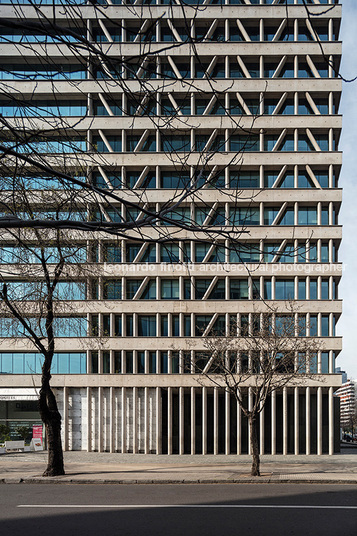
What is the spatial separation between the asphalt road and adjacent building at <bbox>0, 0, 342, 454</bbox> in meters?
18.1

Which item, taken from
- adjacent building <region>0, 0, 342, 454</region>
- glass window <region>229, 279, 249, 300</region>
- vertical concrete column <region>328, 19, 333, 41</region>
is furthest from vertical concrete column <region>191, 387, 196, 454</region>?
vertical concrete column <region>328, 19, 333, 41</region>

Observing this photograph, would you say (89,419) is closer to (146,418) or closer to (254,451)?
(146,418)

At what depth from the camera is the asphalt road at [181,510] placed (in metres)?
10.7

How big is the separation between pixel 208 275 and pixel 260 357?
13635 mm

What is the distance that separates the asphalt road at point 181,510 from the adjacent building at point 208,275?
1806cm

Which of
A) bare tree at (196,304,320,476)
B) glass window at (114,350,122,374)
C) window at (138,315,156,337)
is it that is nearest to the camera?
bare tree at (196,304,320,476)

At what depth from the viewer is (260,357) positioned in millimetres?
22531

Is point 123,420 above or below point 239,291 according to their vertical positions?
below

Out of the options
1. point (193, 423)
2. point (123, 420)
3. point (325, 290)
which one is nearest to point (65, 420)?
point (123, 420)

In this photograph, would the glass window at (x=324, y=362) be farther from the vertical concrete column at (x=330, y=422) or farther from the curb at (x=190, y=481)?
the curb at (x=190, y=481)

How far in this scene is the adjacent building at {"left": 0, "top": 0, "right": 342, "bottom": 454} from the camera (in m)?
35.1

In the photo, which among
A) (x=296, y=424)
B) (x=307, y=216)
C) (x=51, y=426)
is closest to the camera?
(x=51, y=426)

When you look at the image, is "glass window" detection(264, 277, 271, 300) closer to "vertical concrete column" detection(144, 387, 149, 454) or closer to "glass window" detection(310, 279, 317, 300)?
"glass window" detection(310, 279, 317, 300)

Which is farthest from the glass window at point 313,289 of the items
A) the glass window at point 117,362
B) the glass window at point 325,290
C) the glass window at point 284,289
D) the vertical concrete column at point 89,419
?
the vertical concrete column at point 89,419
